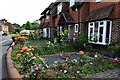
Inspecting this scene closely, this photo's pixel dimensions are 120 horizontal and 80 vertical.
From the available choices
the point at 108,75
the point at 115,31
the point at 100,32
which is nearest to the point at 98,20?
the point at 100,32

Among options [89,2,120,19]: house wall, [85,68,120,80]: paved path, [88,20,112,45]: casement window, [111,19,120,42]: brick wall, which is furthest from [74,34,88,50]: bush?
[85,68,120,80]: paved path

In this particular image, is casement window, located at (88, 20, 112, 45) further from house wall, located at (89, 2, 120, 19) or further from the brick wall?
house wall, located at (89, 2, 120, 19)

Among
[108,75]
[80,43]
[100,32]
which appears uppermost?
[100,32]

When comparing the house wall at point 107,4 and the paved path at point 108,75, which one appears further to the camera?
the house wall at point 107,4

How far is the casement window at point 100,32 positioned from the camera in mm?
12359

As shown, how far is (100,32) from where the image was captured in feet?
43.3

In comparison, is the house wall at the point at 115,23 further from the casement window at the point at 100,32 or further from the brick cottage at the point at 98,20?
the casement window at the point at 100,32

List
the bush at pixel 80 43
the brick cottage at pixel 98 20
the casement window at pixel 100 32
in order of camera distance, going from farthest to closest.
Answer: the bush at pixel 80 43 < the casement window at pixel 100 32 < the brick cottage at pixel 98 20

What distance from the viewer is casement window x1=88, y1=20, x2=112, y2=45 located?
12359mm

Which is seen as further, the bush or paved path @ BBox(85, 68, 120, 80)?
the bush

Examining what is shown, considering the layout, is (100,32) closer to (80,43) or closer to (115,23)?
(115,23)

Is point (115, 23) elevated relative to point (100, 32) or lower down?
elevated

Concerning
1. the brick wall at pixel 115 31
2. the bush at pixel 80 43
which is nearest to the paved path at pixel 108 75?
the brick wall at pixel 115 31

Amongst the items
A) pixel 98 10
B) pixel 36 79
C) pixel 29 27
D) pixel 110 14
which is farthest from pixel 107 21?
pixel 29 27
